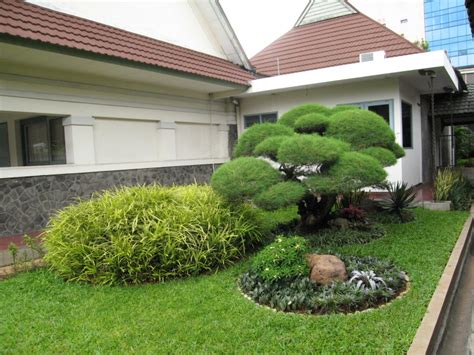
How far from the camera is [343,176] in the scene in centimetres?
554

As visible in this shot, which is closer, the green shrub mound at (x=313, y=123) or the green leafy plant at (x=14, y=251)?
the green leafy plant at (x=14, y=251)

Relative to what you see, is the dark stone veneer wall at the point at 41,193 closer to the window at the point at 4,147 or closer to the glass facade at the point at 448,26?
the window at the point at 4,147

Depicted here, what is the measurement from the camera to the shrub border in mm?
3285

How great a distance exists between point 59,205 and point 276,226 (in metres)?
4.71

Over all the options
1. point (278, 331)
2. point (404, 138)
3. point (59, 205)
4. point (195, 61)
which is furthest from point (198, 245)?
point (404, 138)

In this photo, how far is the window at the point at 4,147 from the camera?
866 cm

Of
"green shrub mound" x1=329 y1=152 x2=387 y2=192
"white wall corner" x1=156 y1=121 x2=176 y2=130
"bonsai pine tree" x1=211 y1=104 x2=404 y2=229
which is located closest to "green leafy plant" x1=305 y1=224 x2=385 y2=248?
"bonsai pine tree" x1=211 y1=104 x2=404 y2=229

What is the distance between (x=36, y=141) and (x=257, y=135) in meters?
6.02

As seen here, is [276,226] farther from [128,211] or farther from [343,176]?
[128,211]

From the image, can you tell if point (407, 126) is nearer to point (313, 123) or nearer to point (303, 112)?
point (303, 112)

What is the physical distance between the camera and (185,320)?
393cm

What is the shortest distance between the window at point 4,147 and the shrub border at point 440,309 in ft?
28.2

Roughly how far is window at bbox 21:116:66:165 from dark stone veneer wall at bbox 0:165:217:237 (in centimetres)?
76

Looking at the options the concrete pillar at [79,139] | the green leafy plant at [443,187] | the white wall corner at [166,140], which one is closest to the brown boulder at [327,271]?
the green leafy plant at [443,187]
